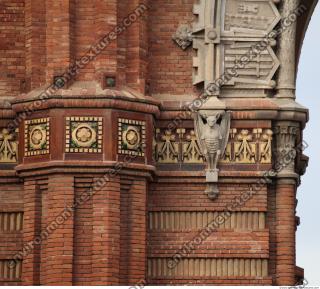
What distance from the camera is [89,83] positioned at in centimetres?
4072

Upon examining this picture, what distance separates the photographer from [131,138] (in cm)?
4062

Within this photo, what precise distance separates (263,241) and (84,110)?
3.48 metres

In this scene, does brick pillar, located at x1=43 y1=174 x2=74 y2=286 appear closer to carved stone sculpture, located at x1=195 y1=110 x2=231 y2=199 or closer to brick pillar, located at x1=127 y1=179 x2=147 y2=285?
brick pillar, located at x1=127 y1=179 x2=147 y2=285

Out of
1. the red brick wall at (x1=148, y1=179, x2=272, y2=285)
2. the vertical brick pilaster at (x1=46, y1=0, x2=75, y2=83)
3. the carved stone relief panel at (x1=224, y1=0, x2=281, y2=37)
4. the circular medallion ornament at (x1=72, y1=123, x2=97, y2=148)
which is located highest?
the carved stone relief panel at (x1=224, y1=0, x2=281, y2=37)

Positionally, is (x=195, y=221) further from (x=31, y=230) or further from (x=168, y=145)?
(x=31, y=230)

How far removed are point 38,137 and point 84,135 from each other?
0.80m

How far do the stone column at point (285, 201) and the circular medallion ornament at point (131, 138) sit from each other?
2.32m

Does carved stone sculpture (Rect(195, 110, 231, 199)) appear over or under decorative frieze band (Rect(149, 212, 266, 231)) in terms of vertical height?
over

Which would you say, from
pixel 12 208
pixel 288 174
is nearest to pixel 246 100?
pixel 288 174

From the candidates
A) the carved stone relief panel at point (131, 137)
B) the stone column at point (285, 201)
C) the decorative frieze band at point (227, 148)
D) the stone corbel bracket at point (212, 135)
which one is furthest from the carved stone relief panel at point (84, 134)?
the stone column at point (285, 201)

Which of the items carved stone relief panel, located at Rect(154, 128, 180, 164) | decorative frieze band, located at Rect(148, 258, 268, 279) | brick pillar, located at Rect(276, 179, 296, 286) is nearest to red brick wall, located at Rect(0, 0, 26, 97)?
carved stone relief panel, located at Rect(154, 128, 180, 164)

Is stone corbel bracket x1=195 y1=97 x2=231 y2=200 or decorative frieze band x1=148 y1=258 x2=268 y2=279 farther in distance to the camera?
stone corbel bracket x1=195 y1=97 x2=231 y2=200

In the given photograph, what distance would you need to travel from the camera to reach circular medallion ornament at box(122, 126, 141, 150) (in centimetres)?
4056

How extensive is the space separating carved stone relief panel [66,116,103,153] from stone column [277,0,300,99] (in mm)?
3096
